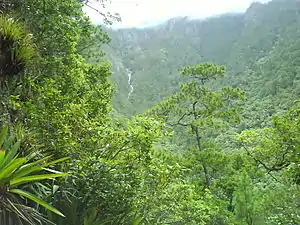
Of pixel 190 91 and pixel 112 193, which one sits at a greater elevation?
pixel 190 91

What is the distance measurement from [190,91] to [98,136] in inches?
327

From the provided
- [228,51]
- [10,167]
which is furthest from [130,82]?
[10,167]

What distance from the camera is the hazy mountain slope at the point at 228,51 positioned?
36556 millimetres

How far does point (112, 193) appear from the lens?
13.0 feet

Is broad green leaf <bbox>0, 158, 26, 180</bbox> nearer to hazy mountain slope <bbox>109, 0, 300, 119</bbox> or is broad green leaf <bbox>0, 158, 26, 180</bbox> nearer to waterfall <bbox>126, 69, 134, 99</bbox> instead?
hazy mountain slope <bbox>109, 0, 300, 119</bbox>

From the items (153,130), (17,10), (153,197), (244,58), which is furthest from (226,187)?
(244,58)

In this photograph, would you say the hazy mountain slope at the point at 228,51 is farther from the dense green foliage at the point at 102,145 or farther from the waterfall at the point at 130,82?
the dense green foliage at the point at 102,145

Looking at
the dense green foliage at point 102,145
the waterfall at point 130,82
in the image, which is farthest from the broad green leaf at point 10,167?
the waterfall at point 130,82

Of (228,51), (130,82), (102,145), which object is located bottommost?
(102,145)

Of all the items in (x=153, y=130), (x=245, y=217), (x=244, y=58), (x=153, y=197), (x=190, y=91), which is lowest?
(x=153, y=197)

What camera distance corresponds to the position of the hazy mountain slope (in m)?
36.6

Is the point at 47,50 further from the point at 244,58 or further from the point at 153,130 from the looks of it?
the point at 244,58

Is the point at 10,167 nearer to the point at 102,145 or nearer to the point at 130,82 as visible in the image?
the point at 102,145

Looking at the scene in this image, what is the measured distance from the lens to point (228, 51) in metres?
63.8
